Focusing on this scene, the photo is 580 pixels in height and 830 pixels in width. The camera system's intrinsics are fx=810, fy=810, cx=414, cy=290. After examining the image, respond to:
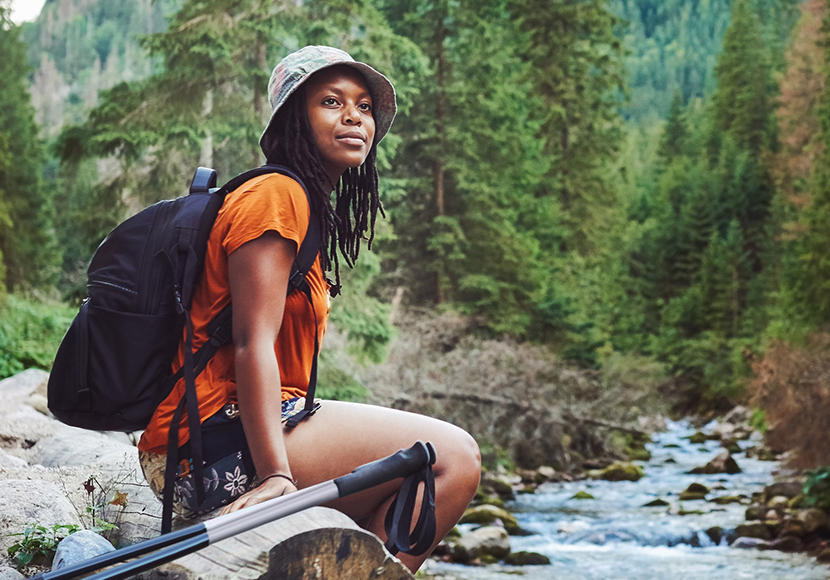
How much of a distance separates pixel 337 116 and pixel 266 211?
403mm

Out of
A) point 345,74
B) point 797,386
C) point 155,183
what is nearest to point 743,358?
point 797,386

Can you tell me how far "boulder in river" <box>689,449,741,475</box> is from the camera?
13.7 meters

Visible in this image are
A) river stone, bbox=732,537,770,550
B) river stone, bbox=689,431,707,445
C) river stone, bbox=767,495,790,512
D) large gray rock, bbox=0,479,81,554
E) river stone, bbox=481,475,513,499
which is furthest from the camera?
river stone, bbox=689,431,707,445

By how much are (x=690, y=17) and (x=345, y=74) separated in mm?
105871

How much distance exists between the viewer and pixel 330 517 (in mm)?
1771

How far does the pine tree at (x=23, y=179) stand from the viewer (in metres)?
24.5

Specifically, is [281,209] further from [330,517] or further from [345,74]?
Result: [330,517]

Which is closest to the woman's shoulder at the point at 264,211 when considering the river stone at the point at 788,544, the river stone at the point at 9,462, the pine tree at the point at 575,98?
the river stone at the point at 9,462

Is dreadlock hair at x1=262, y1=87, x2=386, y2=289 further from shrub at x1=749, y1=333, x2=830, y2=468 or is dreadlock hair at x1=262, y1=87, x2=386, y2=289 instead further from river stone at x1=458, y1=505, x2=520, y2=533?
shrub at x1=749, y1=333, x2=830, y2=468

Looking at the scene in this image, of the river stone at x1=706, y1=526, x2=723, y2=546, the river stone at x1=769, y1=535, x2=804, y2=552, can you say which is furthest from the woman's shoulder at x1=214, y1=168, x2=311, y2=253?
the river stone at x1=706, y1=526, x2=723, y2=546

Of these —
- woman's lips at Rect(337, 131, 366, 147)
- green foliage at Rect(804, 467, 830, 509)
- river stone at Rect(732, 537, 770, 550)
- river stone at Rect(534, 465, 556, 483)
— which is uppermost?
woman's lips at Rect(337, 131, 366, 147)

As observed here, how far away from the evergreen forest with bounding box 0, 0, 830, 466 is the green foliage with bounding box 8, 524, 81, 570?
580 centimetres

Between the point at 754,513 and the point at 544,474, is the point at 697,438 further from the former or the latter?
the point at 754,513

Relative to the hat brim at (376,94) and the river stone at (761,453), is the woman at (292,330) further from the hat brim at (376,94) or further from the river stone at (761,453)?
the river stone at (761,453)
